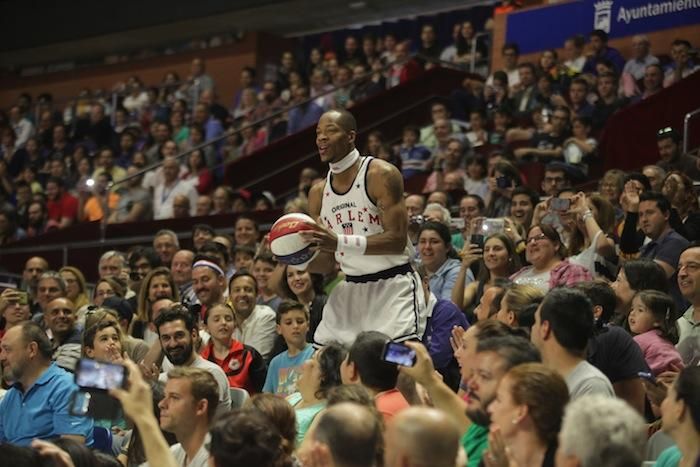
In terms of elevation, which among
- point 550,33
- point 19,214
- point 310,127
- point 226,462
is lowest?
point 19,214

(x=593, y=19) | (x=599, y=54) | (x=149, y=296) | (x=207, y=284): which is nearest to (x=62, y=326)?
(x=149, y=296)

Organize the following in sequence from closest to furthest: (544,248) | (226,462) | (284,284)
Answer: (226,462), (544,248), (284,284)

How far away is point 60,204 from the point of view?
50.4ft

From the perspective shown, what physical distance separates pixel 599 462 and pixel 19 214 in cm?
1274

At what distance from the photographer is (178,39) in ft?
68.7

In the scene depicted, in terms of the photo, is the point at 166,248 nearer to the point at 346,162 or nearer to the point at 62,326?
the point at 62,326

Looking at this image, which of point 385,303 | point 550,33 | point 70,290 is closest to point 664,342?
point 385,303

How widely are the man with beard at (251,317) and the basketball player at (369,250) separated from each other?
183cm

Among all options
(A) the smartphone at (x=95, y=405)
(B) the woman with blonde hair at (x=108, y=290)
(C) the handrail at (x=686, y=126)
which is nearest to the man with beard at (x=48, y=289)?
(B) the woman with blonde hair at (x=108, y=290)

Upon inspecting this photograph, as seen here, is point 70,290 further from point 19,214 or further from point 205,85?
point 205,85

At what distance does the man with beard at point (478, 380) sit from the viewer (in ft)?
15.0

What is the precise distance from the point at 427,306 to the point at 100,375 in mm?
3139

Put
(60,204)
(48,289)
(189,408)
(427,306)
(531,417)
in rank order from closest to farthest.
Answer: (531,417) → (189,408) → (427,306) → (48,289) → (60,204)

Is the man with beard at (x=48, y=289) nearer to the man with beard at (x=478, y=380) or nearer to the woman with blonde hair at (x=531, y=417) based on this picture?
the man with beard at (x=478, y=380)
